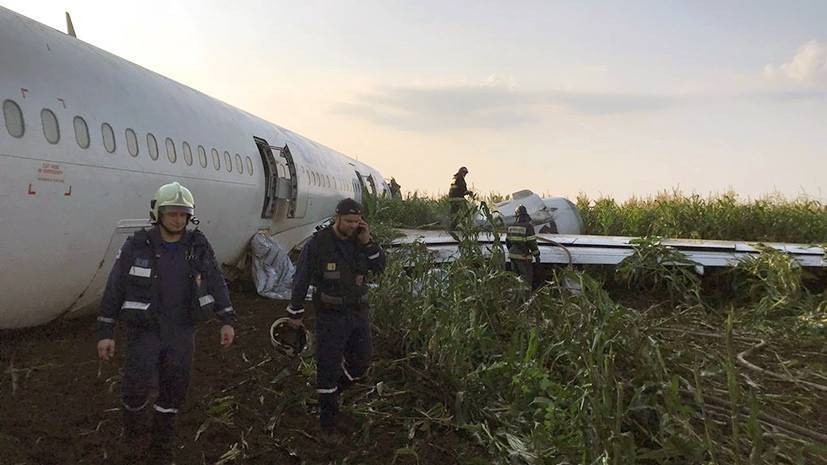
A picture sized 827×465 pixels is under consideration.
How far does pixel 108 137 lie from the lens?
22.8 ft

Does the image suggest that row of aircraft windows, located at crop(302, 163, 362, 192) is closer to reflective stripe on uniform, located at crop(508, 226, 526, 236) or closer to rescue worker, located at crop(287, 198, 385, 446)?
reflective stripe on uniform, located at crop(508, 226, 526, 236)

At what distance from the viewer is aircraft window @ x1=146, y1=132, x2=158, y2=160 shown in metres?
7.82

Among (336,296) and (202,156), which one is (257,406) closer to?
(336,296)

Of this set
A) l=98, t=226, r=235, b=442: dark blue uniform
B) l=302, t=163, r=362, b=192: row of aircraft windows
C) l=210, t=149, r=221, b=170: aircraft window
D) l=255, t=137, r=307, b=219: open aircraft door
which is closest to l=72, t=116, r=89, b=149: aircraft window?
l=98, t=226, r=235, b=442: dark blue uniform

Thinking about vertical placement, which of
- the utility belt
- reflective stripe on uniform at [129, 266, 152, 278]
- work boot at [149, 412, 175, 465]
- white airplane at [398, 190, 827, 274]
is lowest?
work boot at [149, 412, 175, 465]

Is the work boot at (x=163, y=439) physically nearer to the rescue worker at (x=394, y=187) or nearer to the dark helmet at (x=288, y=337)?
the dark helmet at (x=288, y=337)

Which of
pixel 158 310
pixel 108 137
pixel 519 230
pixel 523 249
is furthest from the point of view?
pixel 519 230

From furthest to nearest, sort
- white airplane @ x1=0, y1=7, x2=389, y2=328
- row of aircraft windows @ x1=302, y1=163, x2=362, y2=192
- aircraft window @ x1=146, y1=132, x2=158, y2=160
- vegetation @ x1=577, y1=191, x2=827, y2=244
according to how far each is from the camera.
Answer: vegetation @ x1=577, y1=191, x2=827, y2=244 < row of aircraft windows @ x1=302, y1=163, x2=362, y2=192 < aircraft window @ x1=146, y1=132, x2=158, y2=160 < white airplane @ x1=0, y1=7, x2=389, y2=328

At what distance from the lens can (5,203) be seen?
5512mm

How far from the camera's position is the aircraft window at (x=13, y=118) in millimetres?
5574

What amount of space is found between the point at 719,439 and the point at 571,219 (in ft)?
48.3

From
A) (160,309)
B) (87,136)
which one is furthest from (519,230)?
(160,309)

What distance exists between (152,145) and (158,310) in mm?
3834

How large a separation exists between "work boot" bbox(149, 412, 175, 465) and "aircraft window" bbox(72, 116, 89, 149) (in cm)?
303
